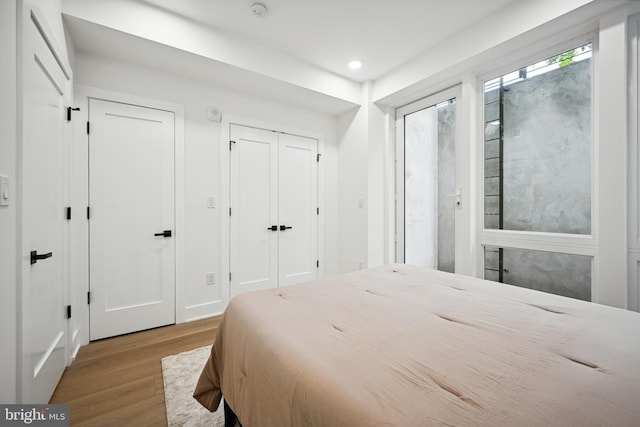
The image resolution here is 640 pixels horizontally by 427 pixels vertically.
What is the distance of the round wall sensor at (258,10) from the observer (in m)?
2.19

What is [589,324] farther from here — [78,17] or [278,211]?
[78,17]

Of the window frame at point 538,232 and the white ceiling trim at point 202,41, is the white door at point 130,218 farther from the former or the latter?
the window frame at point 538,232

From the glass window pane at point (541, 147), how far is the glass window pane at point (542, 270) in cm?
23

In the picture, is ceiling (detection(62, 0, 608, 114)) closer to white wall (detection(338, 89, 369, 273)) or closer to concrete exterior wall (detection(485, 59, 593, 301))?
concrete exterior wall (detection(485, 59, 593, 301))

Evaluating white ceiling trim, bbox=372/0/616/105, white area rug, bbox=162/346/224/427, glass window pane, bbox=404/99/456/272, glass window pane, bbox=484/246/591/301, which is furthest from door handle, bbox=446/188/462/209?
white area rug, bbox=162/346/224/427

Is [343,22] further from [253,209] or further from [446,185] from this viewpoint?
[253,209]

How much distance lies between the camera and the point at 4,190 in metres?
1.08

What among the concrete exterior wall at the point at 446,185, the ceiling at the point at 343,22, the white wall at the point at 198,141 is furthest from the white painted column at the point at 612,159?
the white wall at the point at 198,141

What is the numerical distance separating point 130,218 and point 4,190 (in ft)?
4.93

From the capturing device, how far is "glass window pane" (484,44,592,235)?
209 cm

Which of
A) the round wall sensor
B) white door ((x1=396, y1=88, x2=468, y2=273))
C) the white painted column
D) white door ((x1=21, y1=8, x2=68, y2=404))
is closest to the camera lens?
white door ((x1=21, y1=8, x2=68, y2=404))

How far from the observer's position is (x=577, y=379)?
693 mm

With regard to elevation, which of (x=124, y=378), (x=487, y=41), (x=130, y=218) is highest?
(x=487, y=41)

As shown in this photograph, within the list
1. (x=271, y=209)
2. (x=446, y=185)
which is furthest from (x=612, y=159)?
(x=271, y=209)
